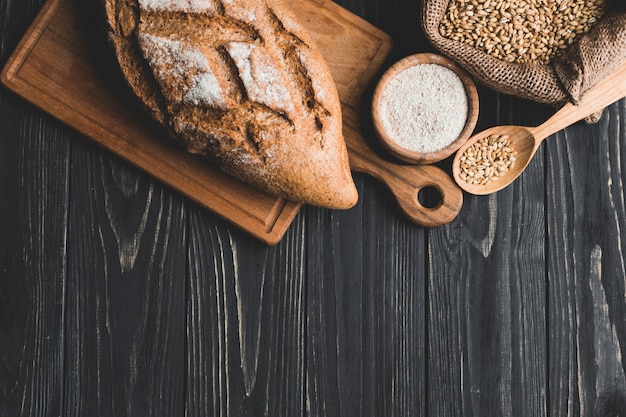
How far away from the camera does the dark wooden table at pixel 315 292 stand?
3.97ft

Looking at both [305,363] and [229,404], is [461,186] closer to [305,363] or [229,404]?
[305,363]

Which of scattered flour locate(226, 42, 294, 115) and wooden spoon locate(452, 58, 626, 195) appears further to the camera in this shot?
wooden spoon locate(452, 58, 626, 195)

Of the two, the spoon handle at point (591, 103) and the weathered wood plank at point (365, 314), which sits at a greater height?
the spoon handle at point (591, 103)

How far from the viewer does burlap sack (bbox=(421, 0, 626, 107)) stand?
110 cm

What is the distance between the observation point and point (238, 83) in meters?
1.04

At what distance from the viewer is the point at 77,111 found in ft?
3.83

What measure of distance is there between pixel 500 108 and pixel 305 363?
603mm

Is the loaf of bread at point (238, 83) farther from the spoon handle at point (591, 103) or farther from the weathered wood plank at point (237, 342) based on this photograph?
the spoon handle at point (591, 103)

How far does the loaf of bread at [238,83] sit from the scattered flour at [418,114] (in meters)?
0.11

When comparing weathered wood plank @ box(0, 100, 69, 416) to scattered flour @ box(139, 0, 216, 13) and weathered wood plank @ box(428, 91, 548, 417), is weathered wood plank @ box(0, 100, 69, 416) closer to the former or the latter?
scattered flour @ box(139, 0, 216, 13)

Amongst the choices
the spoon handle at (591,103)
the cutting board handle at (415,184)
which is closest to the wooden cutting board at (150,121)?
the cutting board handle at (415,184)

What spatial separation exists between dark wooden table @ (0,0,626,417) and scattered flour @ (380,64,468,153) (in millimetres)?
102

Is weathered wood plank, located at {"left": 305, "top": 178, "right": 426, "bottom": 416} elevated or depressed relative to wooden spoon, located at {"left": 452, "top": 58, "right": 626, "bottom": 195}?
depressed

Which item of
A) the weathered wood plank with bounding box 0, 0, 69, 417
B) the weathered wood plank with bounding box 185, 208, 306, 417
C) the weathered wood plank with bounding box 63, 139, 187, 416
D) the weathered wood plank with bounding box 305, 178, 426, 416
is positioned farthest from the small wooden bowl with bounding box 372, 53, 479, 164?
the weathered wood plank with bounding box 0, 0, 69, 417
